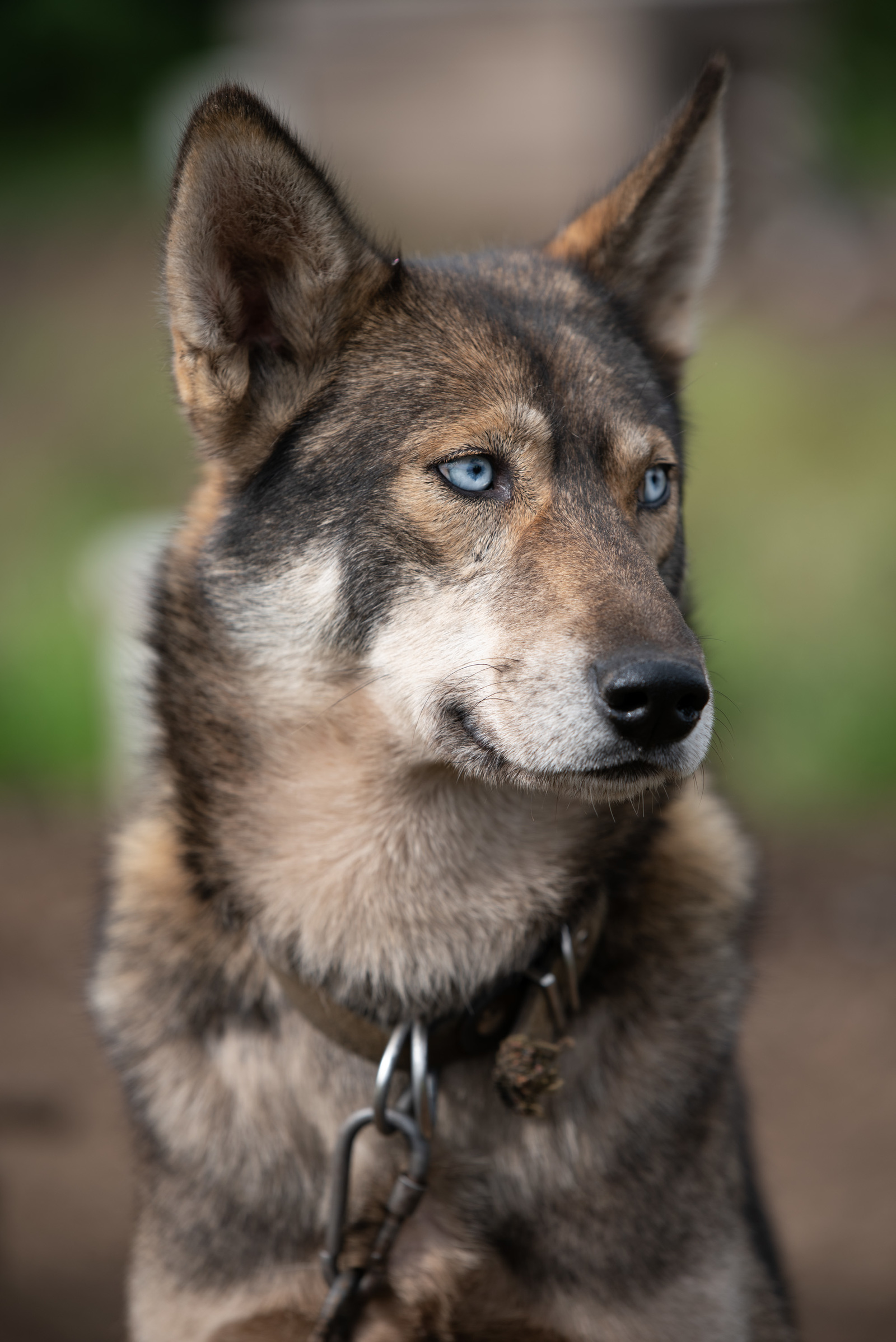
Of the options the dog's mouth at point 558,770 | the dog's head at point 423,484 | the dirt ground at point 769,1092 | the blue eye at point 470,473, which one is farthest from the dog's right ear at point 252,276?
the dirt ground at point 769,1092

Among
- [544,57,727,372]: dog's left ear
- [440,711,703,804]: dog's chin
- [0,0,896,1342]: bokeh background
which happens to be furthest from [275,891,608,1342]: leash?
[544,57,727,372]: dog's left ear

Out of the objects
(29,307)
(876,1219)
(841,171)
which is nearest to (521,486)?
(876,1219)

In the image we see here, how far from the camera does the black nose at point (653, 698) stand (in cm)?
208

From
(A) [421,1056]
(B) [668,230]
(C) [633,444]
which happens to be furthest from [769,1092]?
(B) [668,230]

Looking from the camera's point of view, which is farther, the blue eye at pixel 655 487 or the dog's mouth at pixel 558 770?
the blue eye at pixel 655 487

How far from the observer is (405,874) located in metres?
2.56

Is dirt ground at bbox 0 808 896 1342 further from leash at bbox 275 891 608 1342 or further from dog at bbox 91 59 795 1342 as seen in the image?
leash at bbox 275 891 608 1342

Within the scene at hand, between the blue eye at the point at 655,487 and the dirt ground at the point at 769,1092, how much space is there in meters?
1.07

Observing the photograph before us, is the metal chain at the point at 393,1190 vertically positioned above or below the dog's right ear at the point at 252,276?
below

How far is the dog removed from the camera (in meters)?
2.39

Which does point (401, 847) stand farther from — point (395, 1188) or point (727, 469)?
point (727, 469)

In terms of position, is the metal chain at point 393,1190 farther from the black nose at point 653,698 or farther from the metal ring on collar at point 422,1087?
the black nose at point 653,698

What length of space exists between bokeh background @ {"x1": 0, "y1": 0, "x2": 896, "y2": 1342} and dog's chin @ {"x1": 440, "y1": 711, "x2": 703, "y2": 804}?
2.41 feet

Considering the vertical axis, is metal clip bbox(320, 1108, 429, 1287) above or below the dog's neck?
below
